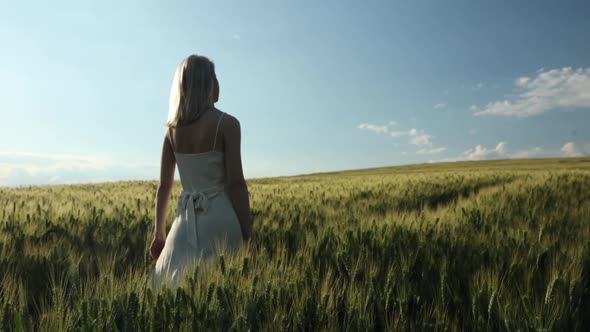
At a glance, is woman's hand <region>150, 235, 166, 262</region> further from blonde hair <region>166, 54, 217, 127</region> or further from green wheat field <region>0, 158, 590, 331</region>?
blonde hair <region>166, 54, 217, 127</region>

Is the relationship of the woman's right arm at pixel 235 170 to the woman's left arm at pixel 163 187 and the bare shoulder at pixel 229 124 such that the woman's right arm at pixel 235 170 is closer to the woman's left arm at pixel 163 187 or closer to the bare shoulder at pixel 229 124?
the bare shoulder at pixel 229 124

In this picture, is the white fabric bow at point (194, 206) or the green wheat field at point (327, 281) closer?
the green wheat field at point (327, 281)

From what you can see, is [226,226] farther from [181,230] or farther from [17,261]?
[17,261]

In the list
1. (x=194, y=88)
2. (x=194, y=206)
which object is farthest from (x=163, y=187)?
(x=194, y=88)

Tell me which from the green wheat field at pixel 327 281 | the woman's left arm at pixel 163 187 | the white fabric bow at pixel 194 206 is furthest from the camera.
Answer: the woman's left arm at pixel 163 187

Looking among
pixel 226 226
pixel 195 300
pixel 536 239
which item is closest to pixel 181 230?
pixel 226 226

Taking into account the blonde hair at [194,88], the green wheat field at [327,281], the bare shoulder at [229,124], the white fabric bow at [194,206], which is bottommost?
the green wheat field at [327,281]

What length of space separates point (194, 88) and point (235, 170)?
0.59m

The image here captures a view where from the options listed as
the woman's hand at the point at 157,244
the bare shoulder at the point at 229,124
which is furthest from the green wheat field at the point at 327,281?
the bare shoulder at the point at 229,124

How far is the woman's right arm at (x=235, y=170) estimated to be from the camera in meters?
2.66

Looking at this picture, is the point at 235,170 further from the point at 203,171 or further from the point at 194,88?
the point at 194,88

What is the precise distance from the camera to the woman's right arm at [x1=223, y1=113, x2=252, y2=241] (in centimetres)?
266

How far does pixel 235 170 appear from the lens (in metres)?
2.68

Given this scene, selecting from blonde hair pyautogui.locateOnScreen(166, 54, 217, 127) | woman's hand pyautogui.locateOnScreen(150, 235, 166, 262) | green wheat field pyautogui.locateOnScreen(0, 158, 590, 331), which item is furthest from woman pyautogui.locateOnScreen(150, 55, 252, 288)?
green wheat field pyautogui.locateOnScreen(0, 158, 590, 331)
